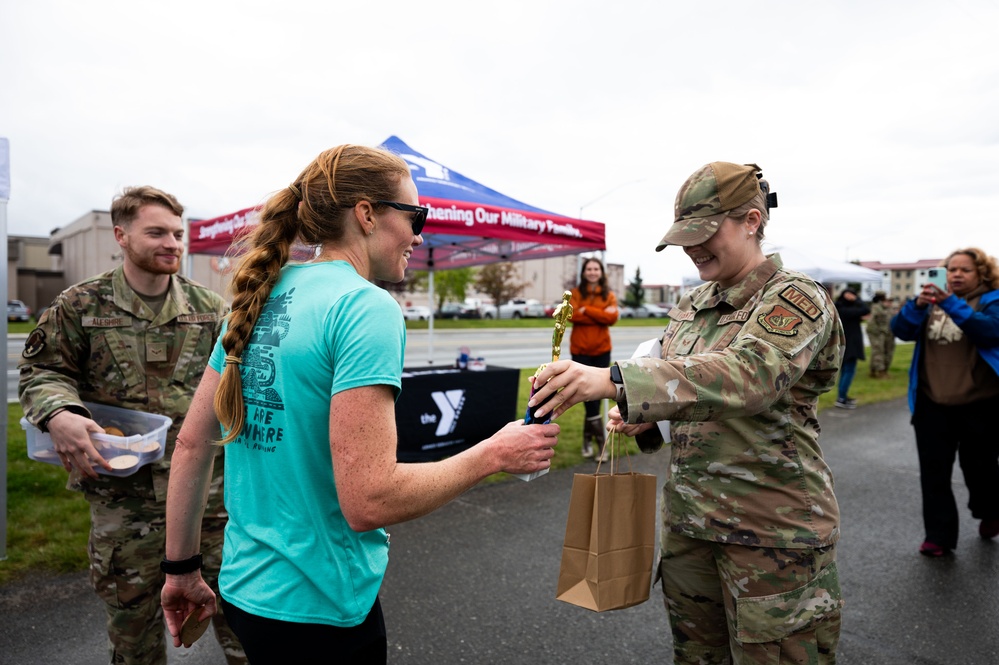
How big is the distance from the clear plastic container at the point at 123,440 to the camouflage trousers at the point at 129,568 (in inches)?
6.6

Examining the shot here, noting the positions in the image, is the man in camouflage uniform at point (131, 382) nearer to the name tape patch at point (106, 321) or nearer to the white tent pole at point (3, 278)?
the name tape patch at point (106, 321)

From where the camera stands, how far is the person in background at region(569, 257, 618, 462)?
6906mm

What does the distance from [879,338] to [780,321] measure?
1483cm

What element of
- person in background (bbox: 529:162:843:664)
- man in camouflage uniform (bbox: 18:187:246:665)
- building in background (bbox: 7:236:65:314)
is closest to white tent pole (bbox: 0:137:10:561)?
man in camouflage uniform (bbox: 18:187:246:665)

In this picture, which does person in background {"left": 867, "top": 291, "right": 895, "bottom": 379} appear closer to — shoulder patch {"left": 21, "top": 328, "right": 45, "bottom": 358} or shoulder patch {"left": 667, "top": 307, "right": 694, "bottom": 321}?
shoulder patch {"left": 667, "top": 307, "right": 694, "bottom": 321}

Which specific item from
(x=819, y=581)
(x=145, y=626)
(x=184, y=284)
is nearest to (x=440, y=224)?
(x=184, y=284)

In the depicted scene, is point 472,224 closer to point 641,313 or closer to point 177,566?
point 177,566

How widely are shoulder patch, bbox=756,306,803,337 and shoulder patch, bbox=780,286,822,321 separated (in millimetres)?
38

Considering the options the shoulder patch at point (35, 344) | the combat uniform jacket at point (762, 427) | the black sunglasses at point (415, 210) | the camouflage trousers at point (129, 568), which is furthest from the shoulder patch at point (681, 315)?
the shoulder patch at point (35, 344)

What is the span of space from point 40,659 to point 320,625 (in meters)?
2.63

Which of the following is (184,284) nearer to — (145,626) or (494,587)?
(145,626)

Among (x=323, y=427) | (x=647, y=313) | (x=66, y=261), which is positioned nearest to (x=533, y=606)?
(x=323, y=427)

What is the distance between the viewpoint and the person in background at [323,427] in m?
1.24

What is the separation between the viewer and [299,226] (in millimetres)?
1480
